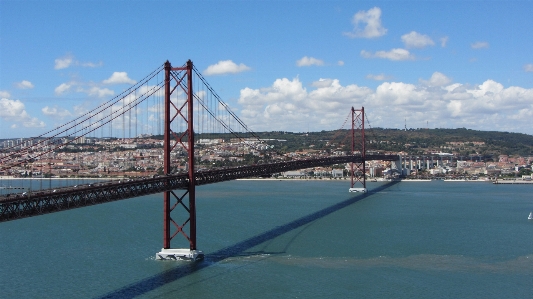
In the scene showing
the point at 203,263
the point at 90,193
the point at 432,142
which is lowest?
the point at 203,263

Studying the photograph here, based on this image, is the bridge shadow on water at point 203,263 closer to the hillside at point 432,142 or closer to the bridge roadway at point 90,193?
the bridge roadway at point 90,193

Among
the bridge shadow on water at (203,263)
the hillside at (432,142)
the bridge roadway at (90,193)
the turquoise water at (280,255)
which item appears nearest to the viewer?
the bridge roadway at (90,193)

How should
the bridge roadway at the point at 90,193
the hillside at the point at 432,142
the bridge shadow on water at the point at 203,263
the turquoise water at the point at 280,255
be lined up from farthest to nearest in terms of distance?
the hillside at the point at 432,142 → the turquoise water at the point at 280,255 → the bridge shadow on water at the point at 203,263 → the bridge roadway at the point at 90,193

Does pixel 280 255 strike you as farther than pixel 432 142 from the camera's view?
No

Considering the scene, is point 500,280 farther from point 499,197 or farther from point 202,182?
point 499,197

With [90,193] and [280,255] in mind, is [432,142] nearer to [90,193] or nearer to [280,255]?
[280,255]

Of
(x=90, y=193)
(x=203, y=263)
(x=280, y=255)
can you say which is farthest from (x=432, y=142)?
(x=90, y=193)

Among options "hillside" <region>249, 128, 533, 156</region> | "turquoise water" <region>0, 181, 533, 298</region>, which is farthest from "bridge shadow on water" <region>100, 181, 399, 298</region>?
"hillside" <region>249, 128, 533, 156</region>

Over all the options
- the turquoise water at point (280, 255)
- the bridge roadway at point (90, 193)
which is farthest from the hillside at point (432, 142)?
the bridge roadway at point (90, 193)

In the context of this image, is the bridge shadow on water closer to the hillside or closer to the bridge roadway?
the bridge roadway
